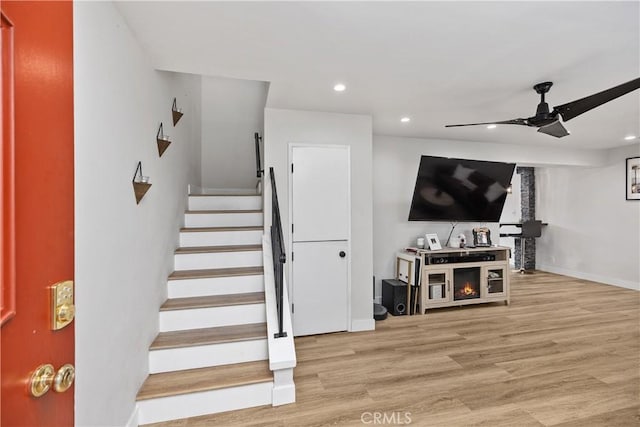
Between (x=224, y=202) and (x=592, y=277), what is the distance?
22.5ft

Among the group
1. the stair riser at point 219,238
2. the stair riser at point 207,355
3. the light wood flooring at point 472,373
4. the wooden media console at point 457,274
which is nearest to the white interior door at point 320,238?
the light wood flooring at point 472,373

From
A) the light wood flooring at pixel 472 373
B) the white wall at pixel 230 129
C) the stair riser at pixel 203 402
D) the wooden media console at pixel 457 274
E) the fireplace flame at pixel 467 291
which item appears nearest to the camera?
the stair riser at pixel 203 402

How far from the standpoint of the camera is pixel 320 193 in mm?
3434

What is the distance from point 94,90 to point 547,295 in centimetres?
620

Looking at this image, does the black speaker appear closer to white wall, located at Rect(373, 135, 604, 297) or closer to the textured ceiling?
white wall, located at Rect(373, 135, 604, 297)

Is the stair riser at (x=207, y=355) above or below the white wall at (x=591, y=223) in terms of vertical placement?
below

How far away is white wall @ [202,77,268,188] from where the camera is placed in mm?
4828

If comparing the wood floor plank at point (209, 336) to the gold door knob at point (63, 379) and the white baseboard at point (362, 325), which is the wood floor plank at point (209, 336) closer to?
the white baseboard at point (362, 325)

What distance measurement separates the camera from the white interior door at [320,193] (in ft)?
11.1

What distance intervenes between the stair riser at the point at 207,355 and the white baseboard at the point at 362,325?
142 centimetres

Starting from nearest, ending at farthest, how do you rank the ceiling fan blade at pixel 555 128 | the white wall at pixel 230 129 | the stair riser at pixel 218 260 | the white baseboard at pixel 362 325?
the ceiling fan blade at pixel 555 128 → the stair riser at pixel 218 260 → the white baseboard at pixel 362 325 → the white wall at pixel 230 129

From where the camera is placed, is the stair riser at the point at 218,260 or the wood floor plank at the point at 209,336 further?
the stair riser at the point at 218,260

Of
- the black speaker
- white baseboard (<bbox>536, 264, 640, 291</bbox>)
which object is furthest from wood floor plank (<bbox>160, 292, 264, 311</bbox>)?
white baseboard (<bbox>536, 264, 640, 291</bbox>)

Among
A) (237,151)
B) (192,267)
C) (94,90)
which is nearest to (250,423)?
(192,267)
